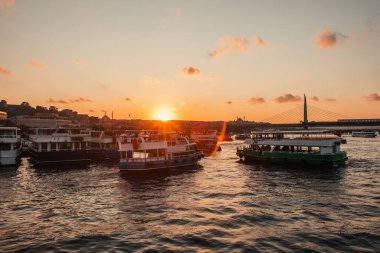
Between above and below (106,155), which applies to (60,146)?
above

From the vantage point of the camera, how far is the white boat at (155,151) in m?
Answer: 50.8

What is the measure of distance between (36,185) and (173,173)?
22.0m

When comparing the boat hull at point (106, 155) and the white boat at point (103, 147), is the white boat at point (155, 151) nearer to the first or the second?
the boat hull at point (106, 155)

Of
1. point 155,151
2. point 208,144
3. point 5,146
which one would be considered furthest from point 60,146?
point 208,144

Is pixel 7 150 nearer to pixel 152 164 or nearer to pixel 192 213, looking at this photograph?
pixel 152 164

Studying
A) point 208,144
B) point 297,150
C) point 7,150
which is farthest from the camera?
point 208,144

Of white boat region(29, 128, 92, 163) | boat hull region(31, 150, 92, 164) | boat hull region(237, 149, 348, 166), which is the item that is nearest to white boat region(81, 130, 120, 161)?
boat hull region(31, 150, 92, 164)

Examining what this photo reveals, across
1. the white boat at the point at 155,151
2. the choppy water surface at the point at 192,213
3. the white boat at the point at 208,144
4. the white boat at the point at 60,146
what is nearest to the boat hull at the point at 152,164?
the white boat at the point at 155,151

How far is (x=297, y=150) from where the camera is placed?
60156 mm

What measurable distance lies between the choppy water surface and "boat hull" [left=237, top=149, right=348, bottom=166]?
6.00 m

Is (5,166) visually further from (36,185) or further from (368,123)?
(368,123)

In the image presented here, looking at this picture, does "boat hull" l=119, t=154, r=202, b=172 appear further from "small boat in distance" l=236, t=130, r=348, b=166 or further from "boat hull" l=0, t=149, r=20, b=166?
"boat hull" l=0, t=149, r=20, b=166

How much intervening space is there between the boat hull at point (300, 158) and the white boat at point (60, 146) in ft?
135

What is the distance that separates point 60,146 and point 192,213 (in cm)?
5346
